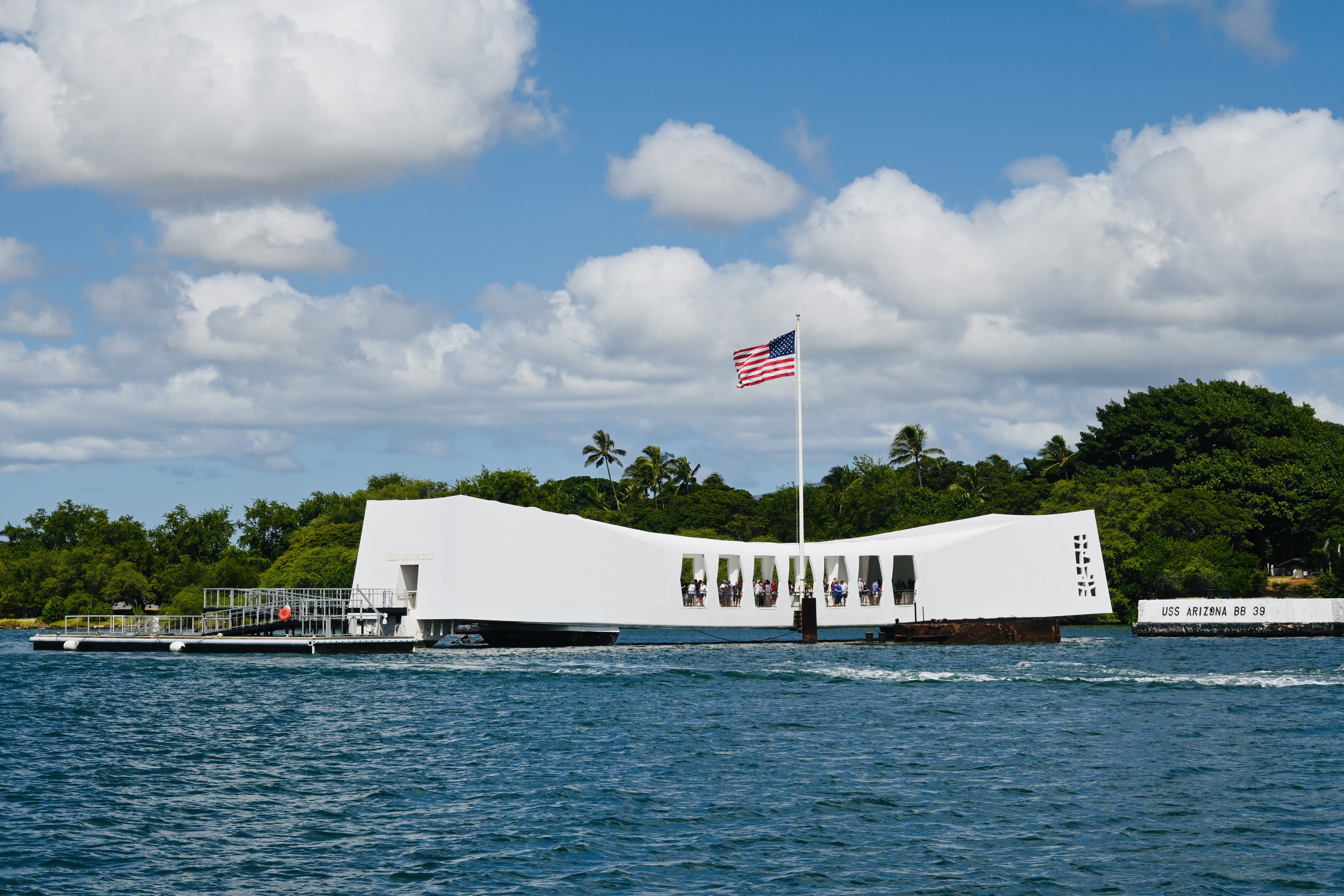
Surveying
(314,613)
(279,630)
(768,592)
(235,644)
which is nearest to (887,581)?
(768,592)

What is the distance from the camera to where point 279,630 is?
50219 mm

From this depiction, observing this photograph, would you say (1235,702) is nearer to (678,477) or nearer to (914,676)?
(914,676)

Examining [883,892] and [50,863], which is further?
[50,863]

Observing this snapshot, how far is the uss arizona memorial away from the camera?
47375 millimetres

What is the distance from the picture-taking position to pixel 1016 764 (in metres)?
21.1

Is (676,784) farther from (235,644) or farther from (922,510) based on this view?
(922,510)

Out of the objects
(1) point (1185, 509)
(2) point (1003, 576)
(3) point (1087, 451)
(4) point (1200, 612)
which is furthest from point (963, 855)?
(3) point (1087, 451)

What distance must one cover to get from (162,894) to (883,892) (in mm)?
7504

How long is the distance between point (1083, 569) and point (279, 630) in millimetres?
33233

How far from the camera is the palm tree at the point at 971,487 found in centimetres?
9000

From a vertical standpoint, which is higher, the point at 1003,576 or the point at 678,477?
the point at 678,477

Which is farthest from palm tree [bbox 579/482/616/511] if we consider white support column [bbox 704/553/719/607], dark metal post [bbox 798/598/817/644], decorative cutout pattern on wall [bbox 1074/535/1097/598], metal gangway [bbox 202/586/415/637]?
metal gangway [bbox 202/586/415/637]

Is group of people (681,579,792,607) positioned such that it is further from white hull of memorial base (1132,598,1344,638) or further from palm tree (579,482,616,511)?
palm tree (579,482,616,511)

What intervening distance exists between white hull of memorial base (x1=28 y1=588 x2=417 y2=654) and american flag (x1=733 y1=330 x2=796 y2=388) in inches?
597
